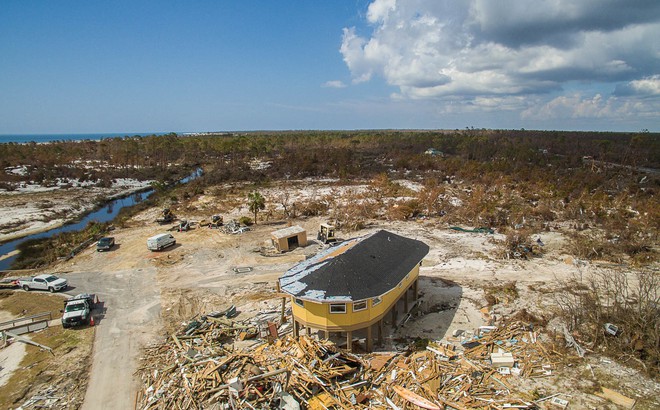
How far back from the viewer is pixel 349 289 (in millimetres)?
17234

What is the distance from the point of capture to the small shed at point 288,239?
112 ft

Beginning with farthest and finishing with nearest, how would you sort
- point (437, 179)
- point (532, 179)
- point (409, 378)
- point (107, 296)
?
1. point (437, 179)
2. point (532, 179)
3. point (107, 296)
4. point (409, 378)

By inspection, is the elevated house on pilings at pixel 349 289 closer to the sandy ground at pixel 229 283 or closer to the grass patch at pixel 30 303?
the sandy ground at pixel 229 283

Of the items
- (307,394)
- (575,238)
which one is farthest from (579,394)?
(575,238)

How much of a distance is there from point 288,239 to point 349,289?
60.3ft

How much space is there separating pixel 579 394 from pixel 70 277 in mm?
37741

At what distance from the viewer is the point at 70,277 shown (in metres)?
30.2

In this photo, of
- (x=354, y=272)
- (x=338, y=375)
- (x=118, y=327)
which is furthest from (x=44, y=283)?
(x=338, y=375)

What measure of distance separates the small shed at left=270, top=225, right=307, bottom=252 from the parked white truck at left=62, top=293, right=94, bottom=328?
1609 centimetres

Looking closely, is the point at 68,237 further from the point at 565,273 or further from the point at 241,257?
the point at 565,273

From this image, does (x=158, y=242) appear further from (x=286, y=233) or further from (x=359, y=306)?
(x=359, y=306)

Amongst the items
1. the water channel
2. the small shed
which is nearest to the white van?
the small shed

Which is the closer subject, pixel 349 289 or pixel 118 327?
pixel 349 289

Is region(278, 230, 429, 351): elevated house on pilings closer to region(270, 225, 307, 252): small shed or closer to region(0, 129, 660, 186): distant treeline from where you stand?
region(270, 225, 307, 252): small shed
